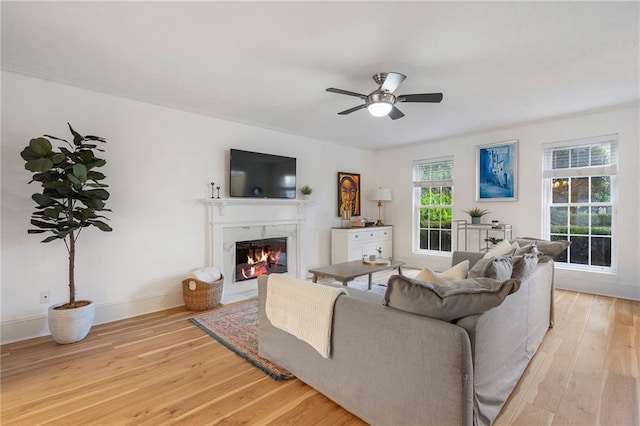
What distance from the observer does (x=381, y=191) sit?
589cm

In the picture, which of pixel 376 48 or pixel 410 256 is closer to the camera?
pixel 376 48

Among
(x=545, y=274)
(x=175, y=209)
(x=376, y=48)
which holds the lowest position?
(x=545, y=274)

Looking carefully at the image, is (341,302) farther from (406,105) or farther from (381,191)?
(381,191)

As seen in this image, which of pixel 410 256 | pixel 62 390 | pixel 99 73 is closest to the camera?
pixel 62 390

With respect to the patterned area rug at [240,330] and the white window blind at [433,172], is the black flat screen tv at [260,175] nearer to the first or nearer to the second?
the patterned area rug at [240,330]

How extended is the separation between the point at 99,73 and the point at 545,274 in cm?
435

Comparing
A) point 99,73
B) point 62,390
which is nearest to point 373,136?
point 99,73

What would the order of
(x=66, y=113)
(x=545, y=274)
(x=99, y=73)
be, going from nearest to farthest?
(x=545, y=274) < (x=99, y=73) < (x=66, y=113)

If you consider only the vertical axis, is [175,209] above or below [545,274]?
above

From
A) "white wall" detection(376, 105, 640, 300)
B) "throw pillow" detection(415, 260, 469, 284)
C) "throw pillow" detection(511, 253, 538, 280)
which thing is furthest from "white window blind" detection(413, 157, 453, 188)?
"throw pillow" detection(415, 260, 469, 284)

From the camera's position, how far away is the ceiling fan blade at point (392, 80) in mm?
2386

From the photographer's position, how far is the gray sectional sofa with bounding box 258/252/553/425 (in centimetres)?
131

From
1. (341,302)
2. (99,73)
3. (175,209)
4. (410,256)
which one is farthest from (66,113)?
(410,256)

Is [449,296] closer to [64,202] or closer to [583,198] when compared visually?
[64,202]
